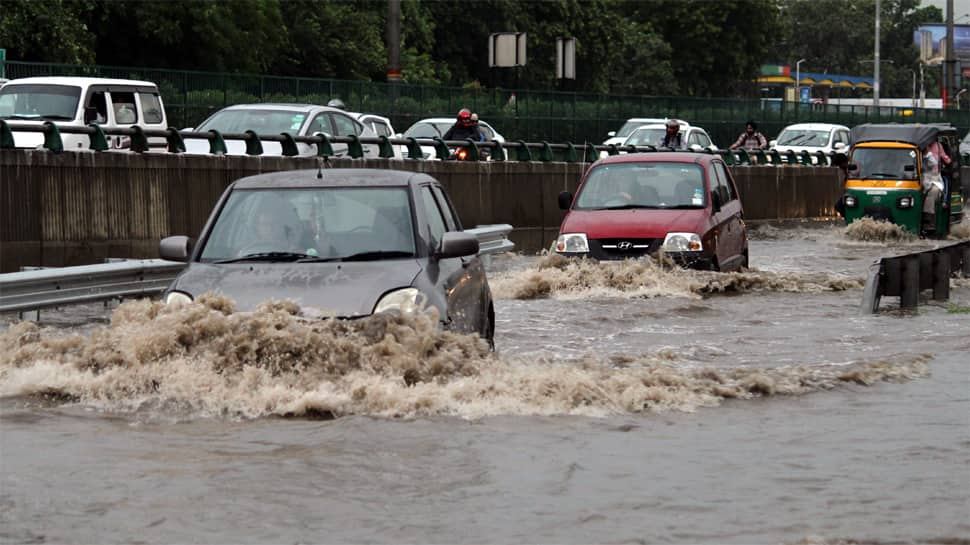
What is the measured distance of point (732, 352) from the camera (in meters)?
15.0

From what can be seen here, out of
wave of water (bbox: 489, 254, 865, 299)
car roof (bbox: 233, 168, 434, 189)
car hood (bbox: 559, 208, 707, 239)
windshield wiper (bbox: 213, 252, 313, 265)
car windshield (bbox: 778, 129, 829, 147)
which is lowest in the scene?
wave of water (bbox: 489, 254, 865, 299)

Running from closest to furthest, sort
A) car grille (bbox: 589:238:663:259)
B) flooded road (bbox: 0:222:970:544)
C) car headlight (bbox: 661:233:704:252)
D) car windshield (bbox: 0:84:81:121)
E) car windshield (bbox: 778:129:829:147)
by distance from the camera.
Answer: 1. flooded road (bbox: 0:222:970:544)
2. car headlight (bbox: 661:233:704:252)
3. car grille (bbox: 589:238:663:259)
4. car windshield (bbox: 0:84:81:121)
5. car windshield (bbox: 778:129:829:147)

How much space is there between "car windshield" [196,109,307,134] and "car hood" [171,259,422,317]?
14.5 meters

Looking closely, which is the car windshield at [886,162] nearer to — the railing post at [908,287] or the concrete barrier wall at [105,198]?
the concrete barrier wall at [105,198]

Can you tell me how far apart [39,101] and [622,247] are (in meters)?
9.25

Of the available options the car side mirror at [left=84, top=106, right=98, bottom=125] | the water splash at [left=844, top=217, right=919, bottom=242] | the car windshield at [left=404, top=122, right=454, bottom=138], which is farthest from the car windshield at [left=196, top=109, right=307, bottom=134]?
the water splash at [left=844, top=217, right=919, bottom=242]

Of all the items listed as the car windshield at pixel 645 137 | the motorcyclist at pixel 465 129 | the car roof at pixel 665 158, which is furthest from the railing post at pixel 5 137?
the car windshield at pixel 645 137

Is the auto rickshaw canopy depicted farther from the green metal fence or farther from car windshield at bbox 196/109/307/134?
car windshield at bbox 196/109/307/134

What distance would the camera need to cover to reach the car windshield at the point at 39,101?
24950 millimetres

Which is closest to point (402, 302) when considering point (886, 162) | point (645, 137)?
point (886, 162)

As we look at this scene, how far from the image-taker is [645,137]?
41.3 m

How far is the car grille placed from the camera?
2014cm

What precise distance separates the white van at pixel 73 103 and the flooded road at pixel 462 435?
9.27 metres

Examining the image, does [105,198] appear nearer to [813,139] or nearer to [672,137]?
[672,137]
